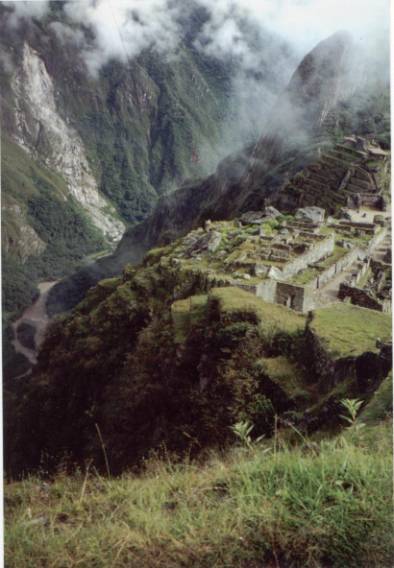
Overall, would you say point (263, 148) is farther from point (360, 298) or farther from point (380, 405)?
point (380, 405)

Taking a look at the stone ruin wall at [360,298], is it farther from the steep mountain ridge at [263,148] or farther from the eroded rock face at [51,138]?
the eroded rock face at [51,138]

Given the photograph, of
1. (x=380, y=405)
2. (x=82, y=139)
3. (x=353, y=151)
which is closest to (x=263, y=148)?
(x=82, y=139)

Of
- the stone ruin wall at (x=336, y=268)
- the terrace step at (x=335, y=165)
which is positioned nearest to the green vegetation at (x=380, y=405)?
the stone ruin wall at (x=336, y=268)

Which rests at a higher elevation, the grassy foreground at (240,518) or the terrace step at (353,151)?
the terrace step at (353,151)

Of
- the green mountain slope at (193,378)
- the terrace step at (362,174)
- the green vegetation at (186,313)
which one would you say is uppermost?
the terrace step at (362,174)

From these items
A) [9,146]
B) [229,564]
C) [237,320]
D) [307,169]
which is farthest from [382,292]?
[307,169]

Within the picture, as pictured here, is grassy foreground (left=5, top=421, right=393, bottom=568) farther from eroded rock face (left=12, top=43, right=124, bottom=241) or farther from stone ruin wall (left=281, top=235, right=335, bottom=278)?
eroded rock face (left=12, top=43, right=124, bottom=241)
